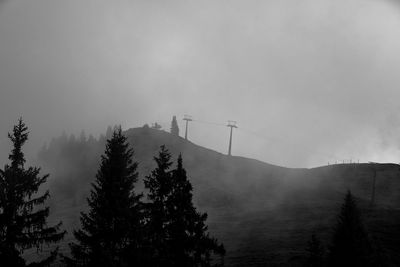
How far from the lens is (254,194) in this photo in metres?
128

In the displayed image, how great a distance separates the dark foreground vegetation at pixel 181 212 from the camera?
23328 mm

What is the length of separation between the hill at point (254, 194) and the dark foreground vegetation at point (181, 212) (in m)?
0.33

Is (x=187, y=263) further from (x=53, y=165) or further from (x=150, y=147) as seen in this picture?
(x=53, y=165)

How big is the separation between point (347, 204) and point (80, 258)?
25637 mm

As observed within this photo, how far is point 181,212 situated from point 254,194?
103697 millimetres

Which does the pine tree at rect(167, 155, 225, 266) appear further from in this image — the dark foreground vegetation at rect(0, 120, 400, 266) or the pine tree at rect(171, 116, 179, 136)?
the pine tree at rect(171, 116, 179, 136)

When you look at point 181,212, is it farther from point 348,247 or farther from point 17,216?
point 348,247

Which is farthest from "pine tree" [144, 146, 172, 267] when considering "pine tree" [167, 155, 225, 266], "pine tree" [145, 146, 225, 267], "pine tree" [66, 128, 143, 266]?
"pine tree" [66, 128, 143, 266]

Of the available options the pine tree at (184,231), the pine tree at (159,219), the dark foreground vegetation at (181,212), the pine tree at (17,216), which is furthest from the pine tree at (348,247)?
the pine tree at (17,216)

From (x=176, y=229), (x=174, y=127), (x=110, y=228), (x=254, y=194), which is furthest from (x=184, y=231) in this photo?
(x=174, y=127)

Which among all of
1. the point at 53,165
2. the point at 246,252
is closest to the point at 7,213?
the point at 246,252

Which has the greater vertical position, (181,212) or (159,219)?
(181,212)

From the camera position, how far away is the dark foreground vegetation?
23328 mm

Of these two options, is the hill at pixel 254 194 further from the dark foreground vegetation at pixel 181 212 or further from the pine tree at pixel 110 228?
the pine tree at pixel 110 228
